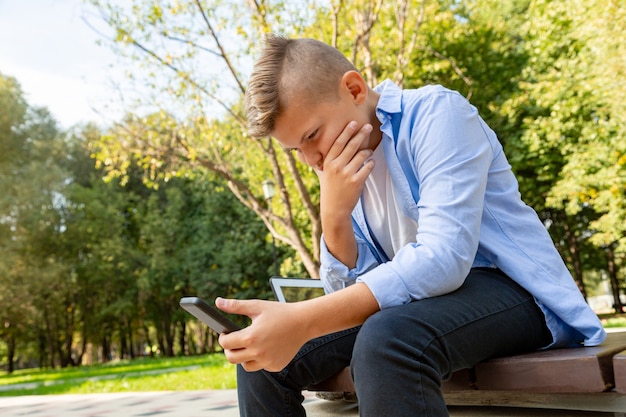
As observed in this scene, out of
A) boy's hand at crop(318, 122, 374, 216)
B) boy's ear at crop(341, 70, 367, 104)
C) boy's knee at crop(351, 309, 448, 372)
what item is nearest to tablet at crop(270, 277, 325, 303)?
boy's hand at crop(318, 122, 374, 216)

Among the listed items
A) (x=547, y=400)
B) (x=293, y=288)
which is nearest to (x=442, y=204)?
(x=547, y=400)

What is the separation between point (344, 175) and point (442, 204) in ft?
1.17

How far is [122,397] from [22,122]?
20.6 meters

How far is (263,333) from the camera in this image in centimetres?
148

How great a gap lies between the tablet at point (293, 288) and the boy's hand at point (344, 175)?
0.90 metres

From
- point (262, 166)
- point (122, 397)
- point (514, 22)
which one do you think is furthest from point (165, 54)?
point (514, 22)

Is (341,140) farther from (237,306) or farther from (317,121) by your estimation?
(237,306)

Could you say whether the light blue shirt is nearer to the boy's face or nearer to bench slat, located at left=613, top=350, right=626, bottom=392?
the boy's face

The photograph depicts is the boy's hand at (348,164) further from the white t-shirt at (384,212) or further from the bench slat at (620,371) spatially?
the bench slat at (620,371)

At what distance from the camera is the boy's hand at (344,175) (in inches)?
75.4

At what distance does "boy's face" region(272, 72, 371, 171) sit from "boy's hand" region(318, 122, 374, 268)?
4cm

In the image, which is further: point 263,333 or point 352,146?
point 352,146

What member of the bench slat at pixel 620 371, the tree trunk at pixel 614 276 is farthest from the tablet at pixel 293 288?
the tree trunk at pixel 614 276

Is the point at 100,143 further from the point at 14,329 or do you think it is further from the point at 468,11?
the point at 14,329
